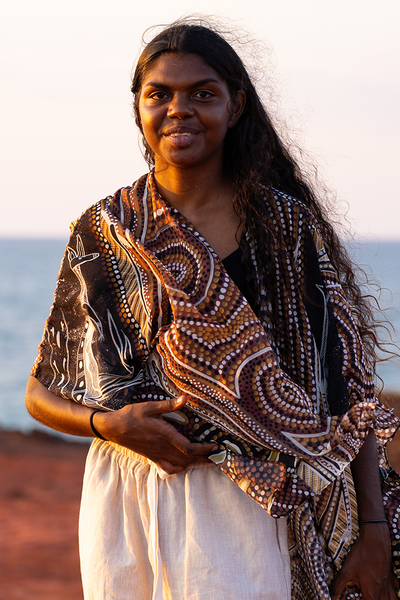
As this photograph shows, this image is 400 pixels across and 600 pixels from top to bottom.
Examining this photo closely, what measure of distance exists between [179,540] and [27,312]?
126 feet

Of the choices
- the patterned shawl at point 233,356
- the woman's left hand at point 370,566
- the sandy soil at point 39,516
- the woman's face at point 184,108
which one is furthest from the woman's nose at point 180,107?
the sandy soil at point 39,516

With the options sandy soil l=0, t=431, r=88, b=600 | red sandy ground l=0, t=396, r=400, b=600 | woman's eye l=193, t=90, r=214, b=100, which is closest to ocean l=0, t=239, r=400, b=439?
woman's eye l=193, t=90, r=214, b=100

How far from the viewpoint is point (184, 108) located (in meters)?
1.96

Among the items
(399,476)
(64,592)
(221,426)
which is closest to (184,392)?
(221,426)

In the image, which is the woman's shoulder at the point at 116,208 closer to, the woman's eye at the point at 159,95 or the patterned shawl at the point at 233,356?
the patterned shawl at the point at 233,356

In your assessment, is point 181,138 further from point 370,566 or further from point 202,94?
point 370,566

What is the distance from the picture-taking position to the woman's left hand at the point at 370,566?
194 centimetres

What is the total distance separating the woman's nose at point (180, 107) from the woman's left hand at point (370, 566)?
1315 mm

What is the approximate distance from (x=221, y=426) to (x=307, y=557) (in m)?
0.44

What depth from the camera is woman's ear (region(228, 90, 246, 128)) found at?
211 centimetres

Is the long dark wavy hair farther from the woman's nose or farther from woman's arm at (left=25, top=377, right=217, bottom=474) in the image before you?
woman's arm at (left=25, top=377, right=217, bottom=474)

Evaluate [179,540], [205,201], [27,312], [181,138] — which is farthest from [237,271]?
[27,312]

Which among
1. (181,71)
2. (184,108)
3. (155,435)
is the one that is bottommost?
(155,435)

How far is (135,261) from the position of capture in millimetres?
2037
